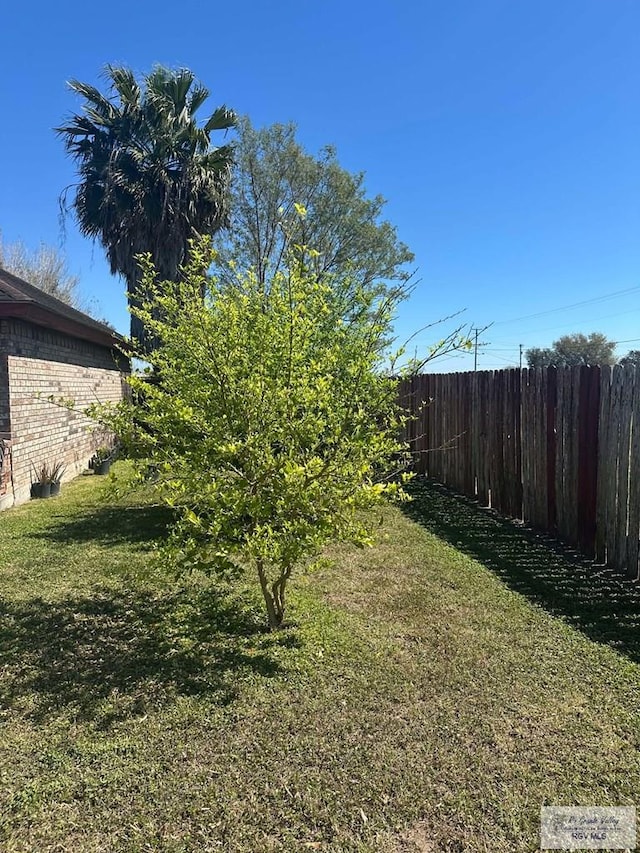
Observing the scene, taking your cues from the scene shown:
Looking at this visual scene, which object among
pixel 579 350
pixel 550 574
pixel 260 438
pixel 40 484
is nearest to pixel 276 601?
pixel 260 438

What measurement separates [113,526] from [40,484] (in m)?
2.61

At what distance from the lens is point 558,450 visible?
5246 millimetres

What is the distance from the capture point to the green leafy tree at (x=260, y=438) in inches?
113

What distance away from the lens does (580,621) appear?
359cm

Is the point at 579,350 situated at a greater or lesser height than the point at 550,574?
greater

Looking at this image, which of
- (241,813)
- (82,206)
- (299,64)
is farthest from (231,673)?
(82,206)

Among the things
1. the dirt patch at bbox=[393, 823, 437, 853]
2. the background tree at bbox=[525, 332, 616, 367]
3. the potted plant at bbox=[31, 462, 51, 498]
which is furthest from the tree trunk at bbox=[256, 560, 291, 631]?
the background tree at bbox=[525, 332, 616, 367]

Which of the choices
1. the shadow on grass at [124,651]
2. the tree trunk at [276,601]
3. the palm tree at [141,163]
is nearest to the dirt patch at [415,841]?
the shadow on grass at [124,651]

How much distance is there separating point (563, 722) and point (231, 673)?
1.73m

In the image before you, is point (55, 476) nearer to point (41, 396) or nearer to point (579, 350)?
point (41, 396)

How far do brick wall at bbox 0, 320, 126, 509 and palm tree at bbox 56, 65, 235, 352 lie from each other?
10.6 feet

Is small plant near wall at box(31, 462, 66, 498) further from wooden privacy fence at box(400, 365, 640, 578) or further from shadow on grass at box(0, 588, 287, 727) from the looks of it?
wooden privacy fence at box(400, 365, 640, 578)

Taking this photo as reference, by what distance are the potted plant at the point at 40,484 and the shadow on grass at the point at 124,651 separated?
4.65 m

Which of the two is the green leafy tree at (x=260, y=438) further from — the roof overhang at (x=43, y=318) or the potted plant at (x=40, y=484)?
the potted plant at (x=40, y=484)
